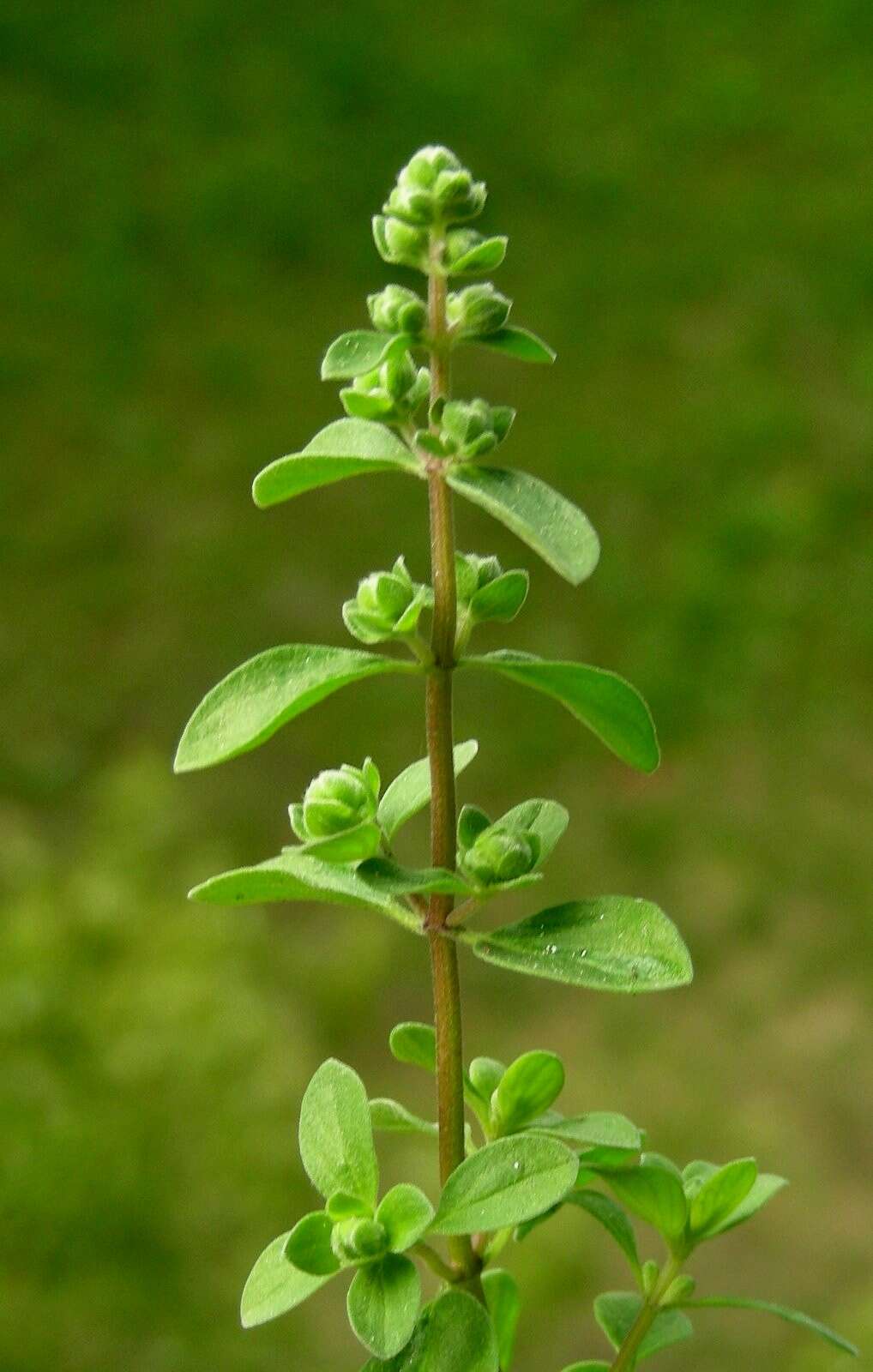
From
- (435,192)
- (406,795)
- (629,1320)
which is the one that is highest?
(435,192)

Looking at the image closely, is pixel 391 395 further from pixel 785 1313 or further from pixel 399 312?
pixel 785 1313

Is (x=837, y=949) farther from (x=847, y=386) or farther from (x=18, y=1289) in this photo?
(x=18, y=1289)

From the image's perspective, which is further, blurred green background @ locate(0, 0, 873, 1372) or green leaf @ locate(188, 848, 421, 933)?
blurred green background @ locate(0, 0, 873, 1372)

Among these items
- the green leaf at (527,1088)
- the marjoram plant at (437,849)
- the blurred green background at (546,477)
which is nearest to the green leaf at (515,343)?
the marjoram plant at (437,849)

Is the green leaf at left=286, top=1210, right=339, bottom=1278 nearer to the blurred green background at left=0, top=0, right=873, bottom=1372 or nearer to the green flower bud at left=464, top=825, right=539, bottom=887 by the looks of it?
the green flower bud at left=464, top=825, right=539, bottom=887

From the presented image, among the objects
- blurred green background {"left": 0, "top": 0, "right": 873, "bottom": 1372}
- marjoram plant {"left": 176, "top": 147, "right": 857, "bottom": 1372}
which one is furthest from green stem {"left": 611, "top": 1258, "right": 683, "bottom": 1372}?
blurred green background {"left": 0, "top": 0, "right": 873, "bottom": 1372}

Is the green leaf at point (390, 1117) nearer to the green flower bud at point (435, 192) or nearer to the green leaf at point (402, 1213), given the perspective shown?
the green leaf at point (402, 1213)

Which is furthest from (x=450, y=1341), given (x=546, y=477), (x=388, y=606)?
(x=546, y=477)
